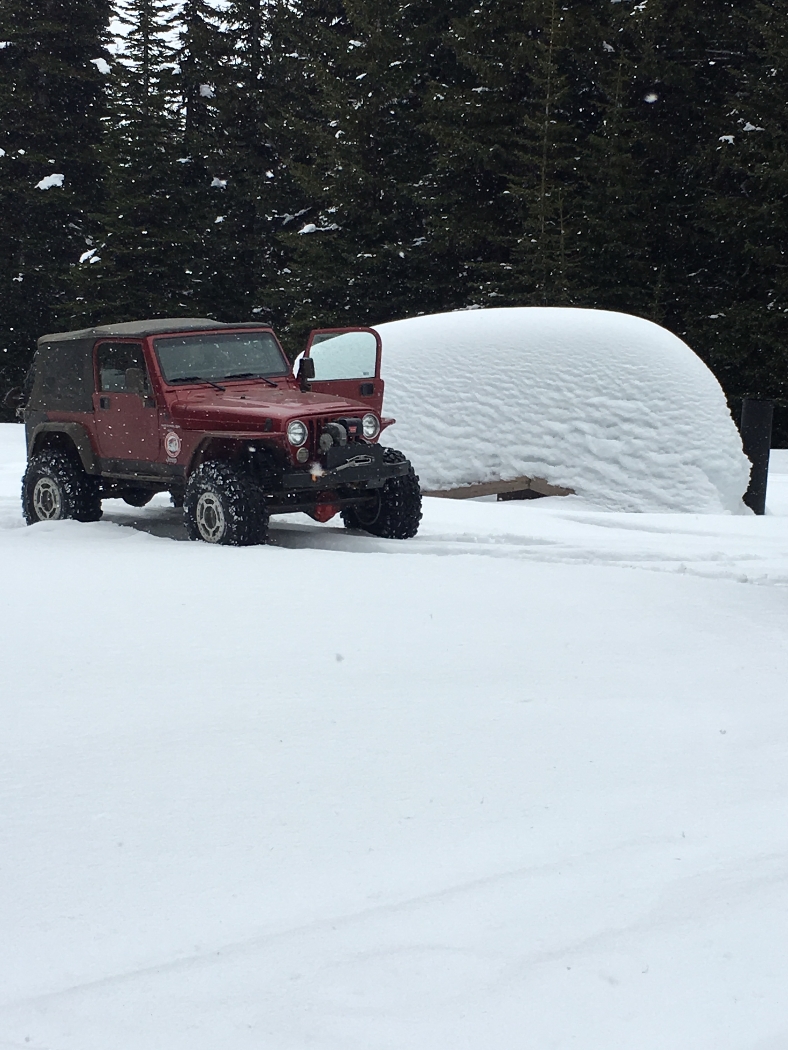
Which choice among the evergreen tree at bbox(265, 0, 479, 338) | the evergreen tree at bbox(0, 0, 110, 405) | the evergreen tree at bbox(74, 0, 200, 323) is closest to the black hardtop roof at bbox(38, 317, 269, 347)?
the evergreen tree at bbox(265, 0, 479, 338)

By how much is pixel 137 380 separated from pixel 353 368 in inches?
63.2

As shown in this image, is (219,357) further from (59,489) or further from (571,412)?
(571,412)

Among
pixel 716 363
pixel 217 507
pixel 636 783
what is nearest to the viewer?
pixel 636 783

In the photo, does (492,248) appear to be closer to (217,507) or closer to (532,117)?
(532,117)

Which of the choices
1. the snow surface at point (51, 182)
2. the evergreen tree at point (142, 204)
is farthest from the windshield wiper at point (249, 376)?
the snow surface at point (51, 182)

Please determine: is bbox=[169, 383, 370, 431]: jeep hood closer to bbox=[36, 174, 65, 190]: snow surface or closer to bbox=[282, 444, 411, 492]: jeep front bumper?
bbox=[282, 444, 411, 492]: jeep front bumper

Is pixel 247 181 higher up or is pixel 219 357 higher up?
pixel 247 181

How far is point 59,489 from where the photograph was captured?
9578mm

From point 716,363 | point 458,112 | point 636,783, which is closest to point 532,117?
point 458,112

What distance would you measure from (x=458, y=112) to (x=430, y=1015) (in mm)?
28439

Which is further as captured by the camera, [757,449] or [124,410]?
[757,449]

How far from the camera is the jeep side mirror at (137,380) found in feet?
28.7

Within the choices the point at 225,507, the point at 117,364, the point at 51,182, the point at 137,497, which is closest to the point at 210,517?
the point at 225,507

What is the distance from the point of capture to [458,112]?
29172 millimetres
